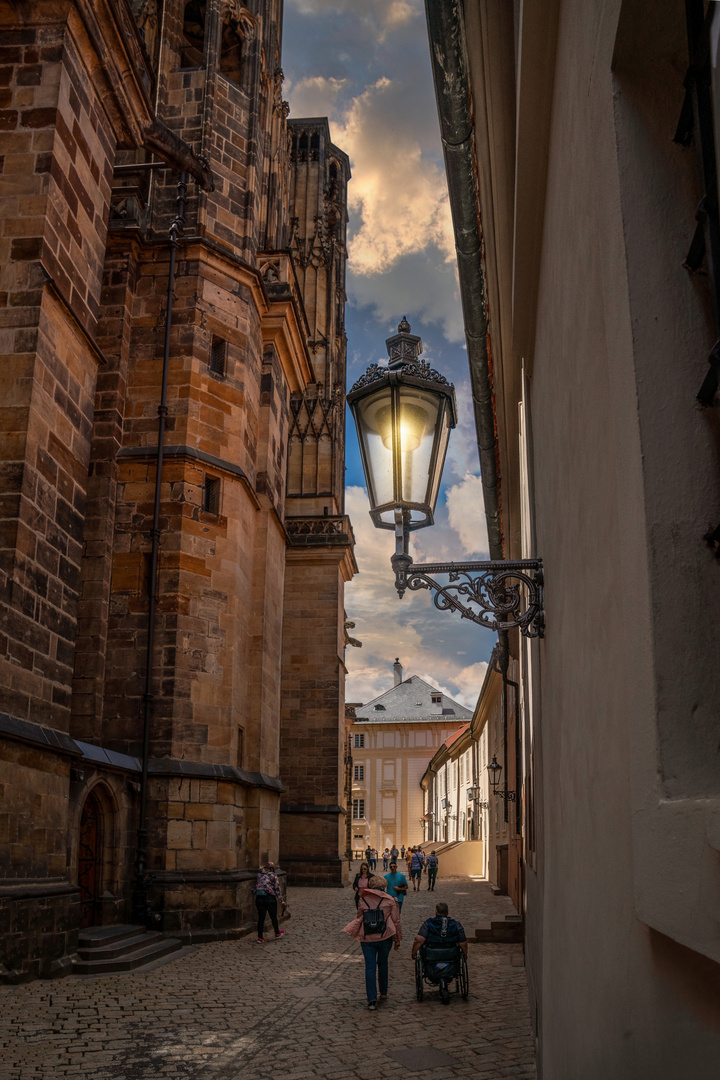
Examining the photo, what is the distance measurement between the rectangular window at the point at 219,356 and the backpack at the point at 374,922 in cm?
1042

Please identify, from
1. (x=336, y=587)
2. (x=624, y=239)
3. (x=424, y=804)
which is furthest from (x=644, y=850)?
(x=424, y=804)

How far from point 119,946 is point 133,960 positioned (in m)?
0.30

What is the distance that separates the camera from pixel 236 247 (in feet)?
58.3

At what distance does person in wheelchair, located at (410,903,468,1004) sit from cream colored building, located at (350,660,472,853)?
62.1 m

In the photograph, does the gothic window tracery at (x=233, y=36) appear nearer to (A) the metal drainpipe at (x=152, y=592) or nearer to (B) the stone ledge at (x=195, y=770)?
(A) the metal drainpipe at (x=152, y=592)

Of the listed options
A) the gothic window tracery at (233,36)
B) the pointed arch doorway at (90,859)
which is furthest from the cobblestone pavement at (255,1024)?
the gothic window tracery at (233,36)

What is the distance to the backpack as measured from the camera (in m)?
8.86

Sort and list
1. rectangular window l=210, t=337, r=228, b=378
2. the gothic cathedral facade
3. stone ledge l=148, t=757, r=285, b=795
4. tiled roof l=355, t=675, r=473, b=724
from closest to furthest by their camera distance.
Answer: the gothic cathedral facade < stone ledge l=148, t=757, r=285, b=795 < rectangular window l=210, t=337, r=228, b=378 < tiled roof l=355, t=675, r=473, b=724

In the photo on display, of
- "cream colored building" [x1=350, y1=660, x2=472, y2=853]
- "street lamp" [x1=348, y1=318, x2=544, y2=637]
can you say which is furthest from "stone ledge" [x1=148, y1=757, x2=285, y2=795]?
"cream colored building" [x1=350, y1=660, x2=472, y2=853]

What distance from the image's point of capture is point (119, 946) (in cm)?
1102

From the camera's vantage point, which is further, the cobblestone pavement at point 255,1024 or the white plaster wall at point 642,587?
the cobblestone pavement at point 255,1024

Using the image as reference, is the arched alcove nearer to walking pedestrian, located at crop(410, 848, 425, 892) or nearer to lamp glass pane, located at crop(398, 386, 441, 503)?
lamp glass pane, located at crop(398, 386, 441, 503)

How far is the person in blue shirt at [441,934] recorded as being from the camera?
358 inches

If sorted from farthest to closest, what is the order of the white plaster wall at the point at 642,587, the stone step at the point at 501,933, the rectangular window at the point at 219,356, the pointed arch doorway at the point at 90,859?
the rectangular window at the point at 219,356
the stone step at the point at 501,933
the pointed arch doorway at the point at 90,859
the white plaster wall at the point at 642,587
